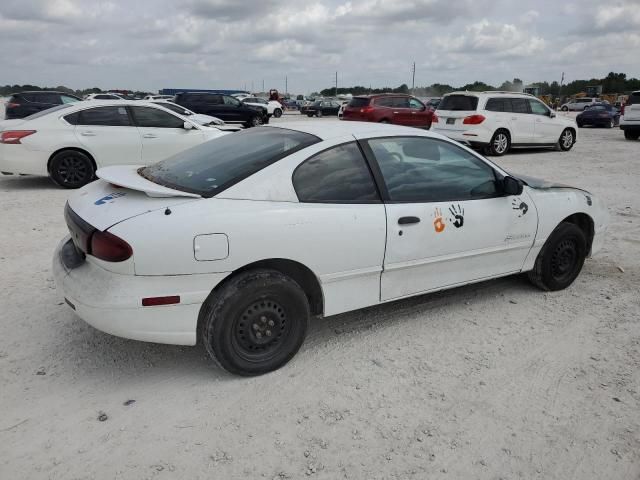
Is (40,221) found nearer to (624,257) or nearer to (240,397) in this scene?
(240,397)

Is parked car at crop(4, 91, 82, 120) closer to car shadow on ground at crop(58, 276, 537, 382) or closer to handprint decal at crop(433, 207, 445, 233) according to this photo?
car shadow on ground at crop(58, 276, 537, 382)

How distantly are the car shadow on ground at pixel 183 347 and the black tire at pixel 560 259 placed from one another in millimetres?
639

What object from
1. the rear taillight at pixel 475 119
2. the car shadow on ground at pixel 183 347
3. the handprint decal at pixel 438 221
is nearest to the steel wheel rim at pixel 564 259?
the car shadow on ground at pixel 183 347

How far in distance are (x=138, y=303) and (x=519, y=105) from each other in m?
13.9

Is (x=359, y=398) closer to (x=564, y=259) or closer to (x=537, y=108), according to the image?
(x=564, y=259)

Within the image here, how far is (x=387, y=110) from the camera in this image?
18.6 meters

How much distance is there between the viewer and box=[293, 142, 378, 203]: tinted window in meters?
3.32

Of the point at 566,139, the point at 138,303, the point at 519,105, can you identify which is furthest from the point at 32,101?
the point at 138,303

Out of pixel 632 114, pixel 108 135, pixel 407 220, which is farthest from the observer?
pixel 632 114

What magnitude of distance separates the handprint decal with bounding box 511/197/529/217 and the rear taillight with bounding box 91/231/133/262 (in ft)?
9.43

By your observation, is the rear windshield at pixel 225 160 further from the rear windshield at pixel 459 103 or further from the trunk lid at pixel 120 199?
the rear windshield at pixel 459 103

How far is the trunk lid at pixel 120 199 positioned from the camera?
2969 millimetres

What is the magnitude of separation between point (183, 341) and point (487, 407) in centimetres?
175

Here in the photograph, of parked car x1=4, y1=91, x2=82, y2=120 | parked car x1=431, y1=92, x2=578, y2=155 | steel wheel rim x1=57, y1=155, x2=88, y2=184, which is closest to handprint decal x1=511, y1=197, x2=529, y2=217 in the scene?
steel wheel rim x1=57, y1=155, x2=88, y2=184
